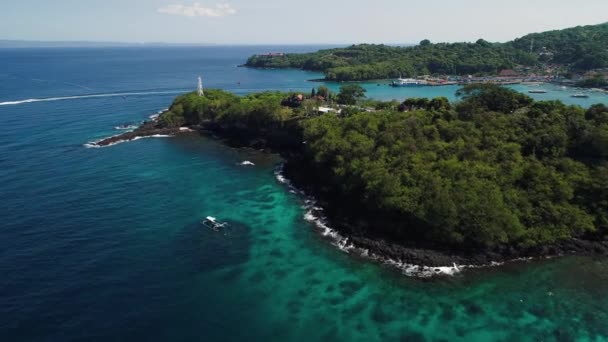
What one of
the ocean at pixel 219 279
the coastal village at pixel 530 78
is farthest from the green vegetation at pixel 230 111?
the coastal village at pixel 530 78

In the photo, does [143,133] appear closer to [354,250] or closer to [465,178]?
[354,250]

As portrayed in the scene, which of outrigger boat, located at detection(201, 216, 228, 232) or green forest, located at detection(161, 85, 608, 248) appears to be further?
outrigger boat, located at detection(201, 216, 228, 232)

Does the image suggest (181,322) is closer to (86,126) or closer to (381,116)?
(381,116)

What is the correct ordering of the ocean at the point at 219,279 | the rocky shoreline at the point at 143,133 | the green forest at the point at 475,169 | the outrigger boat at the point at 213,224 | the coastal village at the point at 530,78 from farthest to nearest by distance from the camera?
the coastal village at the point at 530,78, the rocky shoreline at the point at 143,133, the outrigger boat at the point at 213,224, the green forest at the point at 475,169, the ocean at the point at 219,279

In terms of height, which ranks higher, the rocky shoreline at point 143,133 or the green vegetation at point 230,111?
the green vegetation at point 230,111

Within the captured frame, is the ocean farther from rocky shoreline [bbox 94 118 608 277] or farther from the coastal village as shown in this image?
the coastal village

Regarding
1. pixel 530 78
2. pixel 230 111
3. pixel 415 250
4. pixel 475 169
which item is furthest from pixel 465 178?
pixel 530 78

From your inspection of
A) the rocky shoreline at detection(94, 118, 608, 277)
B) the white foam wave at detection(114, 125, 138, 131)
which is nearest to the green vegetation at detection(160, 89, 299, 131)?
the white foam wave at detection(114, 125, 138, 131)

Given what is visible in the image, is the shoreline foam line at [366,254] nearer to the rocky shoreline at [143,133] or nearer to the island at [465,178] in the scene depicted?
the island at [465,178]
